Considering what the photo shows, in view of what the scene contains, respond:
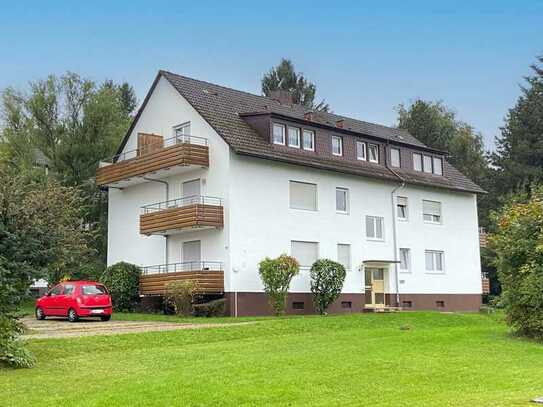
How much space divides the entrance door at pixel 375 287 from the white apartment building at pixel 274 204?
56mm

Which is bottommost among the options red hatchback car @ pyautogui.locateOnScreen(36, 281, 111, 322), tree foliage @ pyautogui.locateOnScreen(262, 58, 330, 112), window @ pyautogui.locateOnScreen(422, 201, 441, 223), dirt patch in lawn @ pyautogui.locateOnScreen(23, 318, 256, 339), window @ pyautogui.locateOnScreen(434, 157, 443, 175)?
dirt patch in lawn @ pyautogui.locateOnScreen(23, 318, 256, 339)

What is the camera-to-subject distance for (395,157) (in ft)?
125

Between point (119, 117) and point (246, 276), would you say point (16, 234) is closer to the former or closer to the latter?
point (246, 276)

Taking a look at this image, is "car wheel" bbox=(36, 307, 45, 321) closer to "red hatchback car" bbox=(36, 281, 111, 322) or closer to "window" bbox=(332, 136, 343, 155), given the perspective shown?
"red hatchback car" bbox=(36, 281, 111, 322)

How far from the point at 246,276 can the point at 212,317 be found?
8.43 feet

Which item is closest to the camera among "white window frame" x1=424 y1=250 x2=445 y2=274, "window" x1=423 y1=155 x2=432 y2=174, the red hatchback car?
the red hatchback car

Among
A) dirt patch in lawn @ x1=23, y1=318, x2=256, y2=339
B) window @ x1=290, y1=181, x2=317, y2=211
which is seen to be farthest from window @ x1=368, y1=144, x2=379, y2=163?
dirt patch in lawn @ x1=23, y1=318, x2=256, y2=339

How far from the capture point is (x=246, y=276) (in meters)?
29.9

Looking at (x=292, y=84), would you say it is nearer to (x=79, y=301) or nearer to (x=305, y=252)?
(x=305, y=252)

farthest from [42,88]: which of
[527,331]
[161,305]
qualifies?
[527,331]

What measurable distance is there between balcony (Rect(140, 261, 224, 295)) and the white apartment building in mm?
61

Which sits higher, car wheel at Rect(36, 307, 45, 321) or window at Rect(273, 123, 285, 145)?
window at Rect(273, 123, 285, 145)

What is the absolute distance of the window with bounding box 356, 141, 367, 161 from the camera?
36188 millimetres

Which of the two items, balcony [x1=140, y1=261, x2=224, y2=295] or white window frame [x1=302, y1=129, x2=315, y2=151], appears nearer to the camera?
balcony [x1=140, y1=261, x2=224, y2=295]
